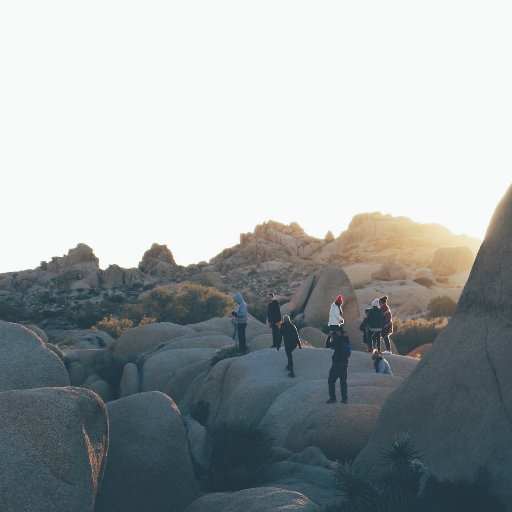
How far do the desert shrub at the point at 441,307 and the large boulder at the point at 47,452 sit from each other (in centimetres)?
4212

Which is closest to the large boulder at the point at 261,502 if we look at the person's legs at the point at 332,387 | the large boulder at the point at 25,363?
the large boulder at the point at 25,363

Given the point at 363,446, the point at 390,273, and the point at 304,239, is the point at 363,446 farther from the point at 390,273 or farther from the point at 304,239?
the point at 304,239

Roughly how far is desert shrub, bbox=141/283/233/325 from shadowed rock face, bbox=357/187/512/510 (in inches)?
1403

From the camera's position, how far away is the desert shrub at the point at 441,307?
176ft

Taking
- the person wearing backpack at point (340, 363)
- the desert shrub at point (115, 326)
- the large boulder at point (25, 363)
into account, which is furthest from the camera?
the desert shrub at point (115, 326)

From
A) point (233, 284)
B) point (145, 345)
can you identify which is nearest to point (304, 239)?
point (233, 284)

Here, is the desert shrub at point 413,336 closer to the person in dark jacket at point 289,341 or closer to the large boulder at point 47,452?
the person in dark jacket at point 289,341

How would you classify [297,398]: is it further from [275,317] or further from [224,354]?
[224,354]

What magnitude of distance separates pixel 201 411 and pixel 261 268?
241 ft

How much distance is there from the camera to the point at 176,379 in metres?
28.1

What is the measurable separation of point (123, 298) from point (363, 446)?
55267 mm

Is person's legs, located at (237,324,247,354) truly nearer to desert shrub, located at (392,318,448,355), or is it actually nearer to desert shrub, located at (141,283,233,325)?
desert shrub, located at (392,318,448,355)

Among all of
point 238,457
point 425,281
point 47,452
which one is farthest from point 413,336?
point 425,281

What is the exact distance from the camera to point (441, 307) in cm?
5412
